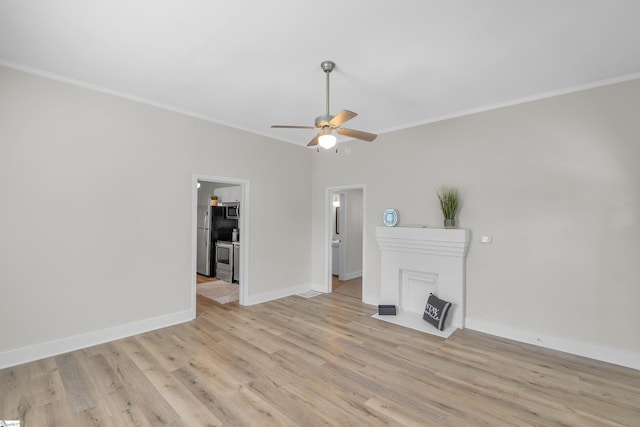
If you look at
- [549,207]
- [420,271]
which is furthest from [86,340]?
[549,207]

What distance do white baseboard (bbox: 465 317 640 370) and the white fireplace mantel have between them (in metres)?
0.28

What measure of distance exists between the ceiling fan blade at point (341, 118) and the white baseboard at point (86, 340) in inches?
126

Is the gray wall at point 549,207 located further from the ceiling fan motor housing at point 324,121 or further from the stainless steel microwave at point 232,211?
the stainless steel microwave at point 232,211

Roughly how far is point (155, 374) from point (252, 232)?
97.8 inches

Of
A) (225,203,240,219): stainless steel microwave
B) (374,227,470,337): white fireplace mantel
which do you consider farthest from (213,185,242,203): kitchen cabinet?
(374,227,470,337): white fireplace mantel

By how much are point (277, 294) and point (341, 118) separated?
3.58 m

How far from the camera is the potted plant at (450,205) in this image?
3971mm

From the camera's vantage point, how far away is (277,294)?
5250mm

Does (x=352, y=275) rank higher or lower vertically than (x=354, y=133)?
lower

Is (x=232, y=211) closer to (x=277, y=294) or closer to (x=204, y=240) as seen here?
(x=204, y=240)

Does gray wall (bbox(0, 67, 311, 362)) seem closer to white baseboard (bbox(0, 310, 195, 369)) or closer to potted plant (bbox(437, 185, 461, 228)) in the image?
white baseboard (bbox(0, 310, 195, 369))

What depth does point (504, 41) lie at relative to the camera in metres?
2.44

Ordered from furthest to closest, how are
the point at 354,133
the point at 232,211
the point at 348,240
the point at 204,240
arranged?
the point at 204,240 → the point at 348,240 → the point at 232,211 → the point at 354,133

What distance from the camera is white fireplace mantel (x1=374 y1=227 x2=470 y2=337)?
12.9 ft
